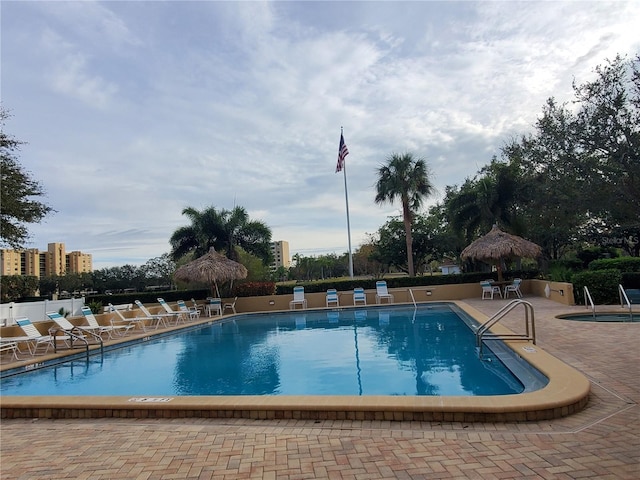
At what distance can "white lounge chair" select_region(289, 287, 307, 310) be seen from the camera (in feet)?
61.0

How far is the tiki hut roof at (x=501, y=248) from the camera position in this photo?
17.7 metres

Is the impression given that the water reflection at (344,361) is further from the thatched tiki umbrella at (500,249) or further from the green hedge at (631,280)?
the green hedge at (631,280)

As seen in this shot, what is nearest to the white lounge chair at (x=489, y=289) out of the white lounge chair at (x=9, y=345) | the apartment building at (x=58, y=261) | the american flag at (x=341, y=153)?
the american flag at (x=341, y=153)

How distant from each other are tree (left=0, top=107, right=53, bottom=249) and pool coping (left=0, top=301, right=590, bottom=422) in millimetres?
12705

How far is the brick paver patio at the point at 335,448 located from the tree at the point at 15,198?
44.2 feet

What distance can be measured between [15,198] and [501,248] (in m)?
18.8

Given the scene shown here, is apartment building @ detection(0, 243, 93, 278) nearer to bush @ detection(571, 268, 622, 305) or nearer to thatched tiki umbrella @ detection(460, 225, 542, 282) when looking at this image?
thatched tiki umbrella @ detection(460, 225, 542, 282)

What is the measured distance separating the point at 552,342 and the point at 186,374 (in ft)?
21.1

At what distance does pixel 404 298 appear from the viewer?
1895cm

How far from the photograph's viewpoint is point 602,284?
41.0 ft

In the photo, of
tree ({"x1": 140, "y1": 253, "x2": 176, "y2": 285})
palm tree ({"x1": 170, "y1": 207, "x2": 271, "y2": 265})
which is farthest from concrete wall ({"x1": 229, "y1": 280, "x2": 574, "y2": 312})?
tree ({"x1": 140, "y1": 253, "x2": 176, "y2": 285})

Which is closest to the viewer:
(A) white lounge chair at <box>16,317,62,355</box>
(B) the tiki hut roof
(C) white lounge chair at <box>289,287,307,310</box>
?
(A) white lounge chair at <box>16,317,62,355</box>

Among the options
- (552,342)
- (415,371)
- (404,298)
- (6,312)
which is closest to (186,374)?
(415,371)

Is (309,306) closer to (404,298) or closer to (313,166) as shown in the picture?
(404,298)
